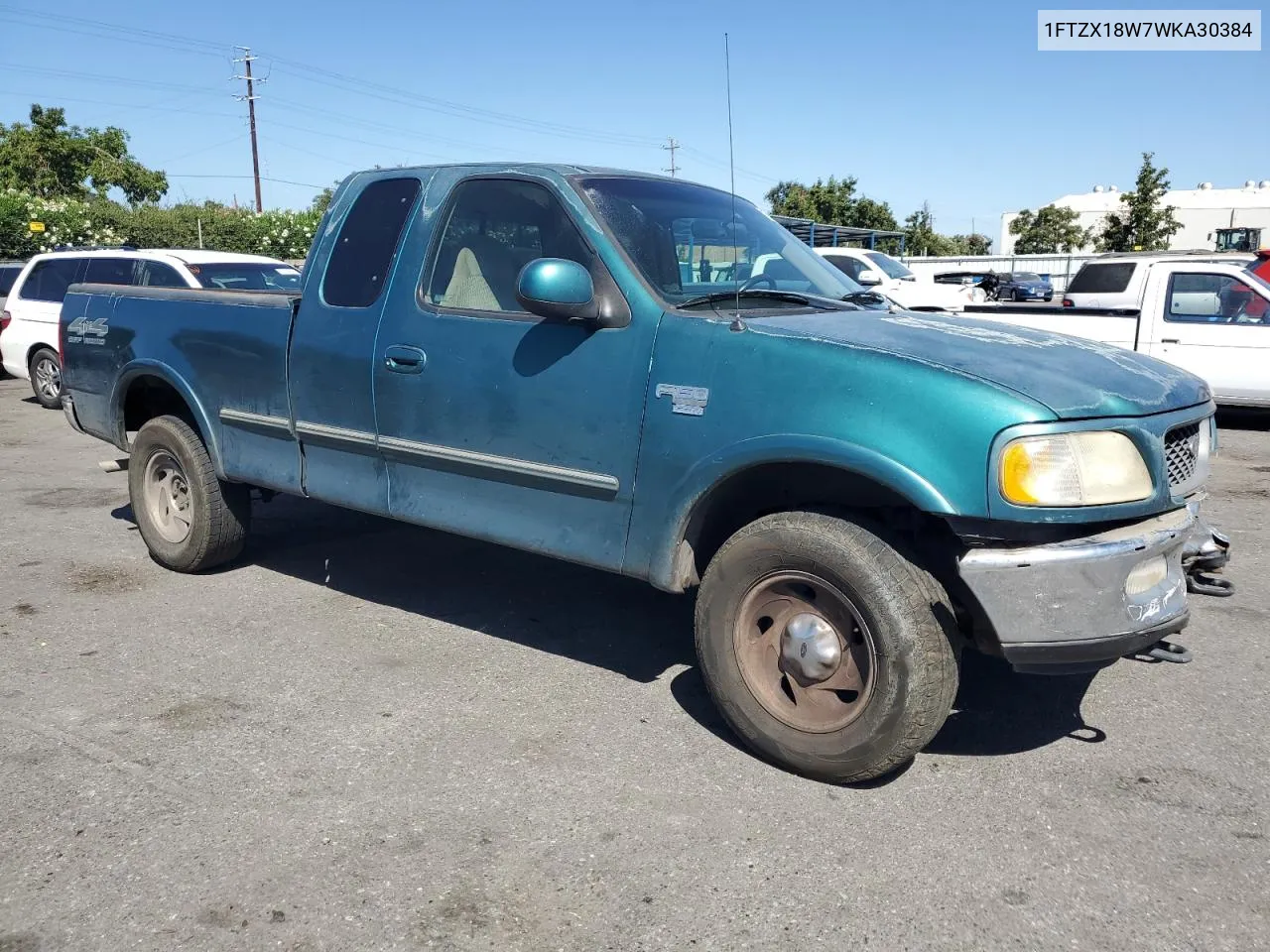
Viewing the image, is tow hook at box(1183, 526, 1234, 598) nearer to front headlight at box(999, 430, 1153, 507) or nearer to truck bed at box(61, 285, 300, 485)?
front headlight at box(999, 430, 1153, 507)

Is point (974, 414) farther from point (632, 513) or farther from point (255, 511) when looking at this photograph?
point (255, 511)

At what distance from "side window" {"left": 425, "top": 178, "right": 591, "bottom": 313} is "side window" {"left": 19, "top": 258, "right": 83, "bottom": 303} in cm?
983

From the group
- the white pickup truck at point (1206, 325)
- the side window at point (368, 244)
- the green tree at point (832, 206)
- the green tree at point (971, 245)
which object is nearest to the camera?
the side window at point (368, 244)

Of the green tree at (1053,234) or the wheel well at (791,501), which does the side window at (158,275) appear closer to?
the wheel well at (791,501)

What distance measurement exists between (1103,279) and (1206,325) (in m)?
3.58

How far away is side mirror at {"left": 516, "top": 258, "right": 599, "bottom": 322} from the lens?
362cm

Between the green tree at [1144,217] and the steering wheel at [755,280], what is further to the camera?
the green tree at [1144,217]

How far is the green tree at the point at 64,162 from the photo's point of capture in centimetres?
5353

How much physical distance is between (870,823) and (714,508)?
1.16 metres

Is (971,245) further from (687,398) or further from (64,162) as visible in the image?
(687,398)

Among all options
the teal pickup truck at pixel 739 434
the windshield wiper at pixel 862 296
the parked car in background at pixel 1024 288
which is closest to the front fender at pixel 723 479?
the teal pickup truck at pixel 739 434

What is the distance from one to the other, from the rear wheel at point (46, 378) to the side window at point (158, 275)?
2.54 metres

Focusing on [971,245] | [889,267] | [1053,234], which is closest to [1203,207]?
[971,245]

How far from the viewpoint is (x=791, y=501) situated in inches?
144
